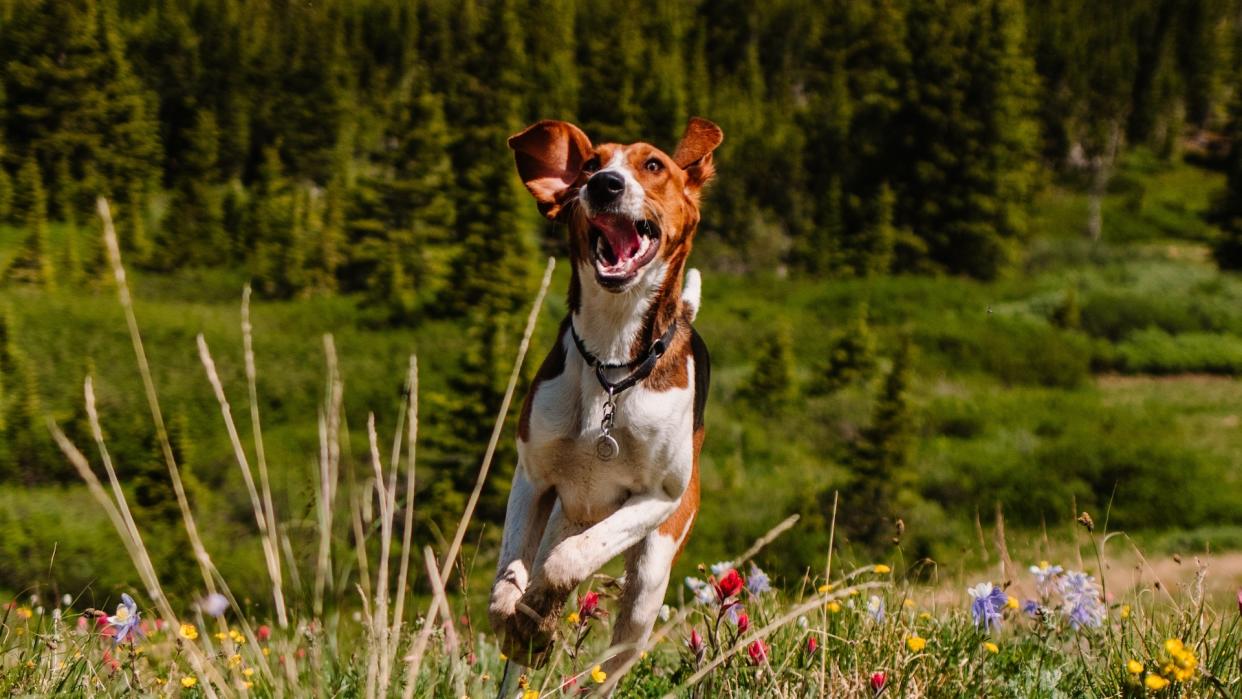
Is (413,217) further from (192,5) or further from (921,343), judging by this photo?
(192,5)

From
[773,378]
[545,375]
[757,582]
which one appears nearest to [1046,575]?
[757,582]

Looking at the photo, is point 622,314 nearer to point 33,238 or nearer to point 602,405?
point 602,405

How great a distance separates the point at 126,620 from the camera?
3330 mm

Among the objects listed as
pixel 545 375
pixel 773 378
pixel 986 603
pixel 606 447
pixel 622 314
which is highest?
pixel 622 314

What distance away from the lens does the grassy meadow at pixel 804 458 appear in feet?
11.5

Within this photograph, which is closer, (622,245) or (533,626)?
(533,626)

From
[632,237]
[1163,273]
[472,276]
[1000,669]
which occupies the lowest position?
[1163,273]

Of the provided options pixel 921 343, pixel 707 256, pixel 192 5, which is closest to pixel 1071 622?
pixel 921 343

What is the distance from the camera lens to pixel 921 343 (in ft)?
166

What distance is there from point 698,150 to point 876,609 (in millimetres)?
1884

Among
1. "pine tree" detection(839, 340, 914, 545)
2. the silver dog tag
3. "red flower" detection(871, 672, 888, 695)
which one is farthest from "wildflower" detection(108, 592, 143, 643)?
"pine tree" detection(839, 340, 914, 545)

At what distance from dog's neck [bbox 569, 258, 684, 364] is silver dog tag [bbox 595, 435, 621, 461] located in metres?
0.27

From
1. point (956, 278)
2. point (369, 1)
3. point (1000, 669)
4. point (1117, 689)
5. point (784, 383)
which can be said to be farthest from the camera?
point (369, 1)

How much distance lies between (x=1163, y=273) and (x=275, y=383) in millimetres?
51162
